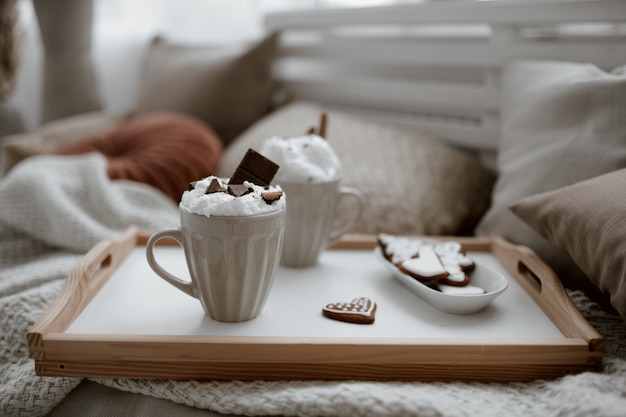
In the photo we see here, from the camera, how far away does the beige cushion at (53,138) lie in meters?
1.31

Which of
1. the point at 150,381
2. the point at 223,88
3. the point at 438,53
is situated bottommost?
the point at 150,381

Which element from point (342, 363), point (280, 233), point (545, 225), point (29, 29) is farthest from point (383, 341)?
point (29, 29)

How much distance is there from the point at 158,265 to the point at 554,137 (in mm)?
613

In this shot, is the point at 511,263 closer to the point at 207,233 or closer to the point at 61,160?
the point at 207,233

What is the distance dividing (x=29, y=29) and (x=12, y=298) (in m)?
1.67

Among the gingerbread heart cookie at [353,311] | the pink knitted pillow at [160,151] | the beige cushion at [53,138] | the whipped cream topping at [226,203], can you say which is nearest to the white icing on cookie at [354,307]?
the gingerbread heart cookie at [353,311]

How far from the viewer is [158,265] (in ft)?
2.12

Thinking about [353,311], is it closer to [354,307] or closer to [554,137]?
[354,307]

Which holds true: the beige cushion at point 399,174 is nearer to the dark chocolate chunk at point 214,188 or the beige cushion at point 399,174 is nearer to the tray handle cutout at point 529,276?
the tray handle cutout at point 529,276

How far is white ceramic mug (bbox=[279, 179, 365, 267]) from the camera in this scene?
767 millimetres

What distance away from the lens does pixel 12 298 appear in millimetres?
755

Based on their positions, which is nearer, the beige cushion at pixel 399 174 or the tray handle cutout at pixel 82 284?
the tray handle cutout at pixel 82 284

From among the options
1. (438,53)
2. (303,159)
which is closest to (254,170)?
(303,159)

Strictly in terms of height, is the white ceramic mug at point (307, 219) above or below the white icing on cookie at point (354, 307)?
above
